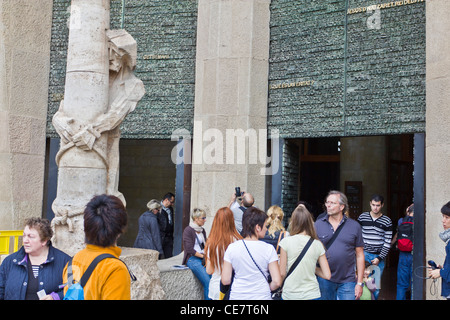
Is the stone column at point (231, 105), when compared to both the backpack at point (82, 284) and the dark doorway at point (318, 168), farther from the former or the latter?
the backpack at point (82, 284)

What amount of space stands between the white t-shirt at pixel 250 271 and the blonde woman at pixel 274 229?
1.66 meters

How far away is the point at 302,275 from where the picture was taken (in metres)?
4.66

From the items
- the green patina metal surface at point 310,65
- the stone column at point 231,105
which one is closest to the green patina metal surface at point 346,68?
the green patina metal surface at point 310,65

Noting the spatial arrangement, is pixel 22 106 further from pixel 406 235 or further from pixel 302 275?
pixel 302 275

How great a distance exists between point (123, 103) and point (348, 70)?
4.26 metres

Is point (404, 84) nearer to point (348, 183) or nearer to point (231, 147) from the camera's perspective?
point (231, 147)

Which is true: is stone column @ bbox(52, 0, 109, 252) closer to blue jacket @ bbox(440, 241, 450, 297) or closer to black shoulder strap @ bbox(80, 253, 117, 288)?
black shoulder strap @ bbox(80, 253, 117, 288)

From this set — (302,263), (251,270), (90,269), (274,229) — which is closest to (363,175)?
(274,229)

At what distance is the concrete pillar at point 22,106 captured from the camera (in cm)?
1045

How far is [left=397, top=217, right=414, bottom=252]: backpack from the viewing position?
27.8 ft

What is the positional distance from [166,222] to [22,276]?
6182 mm

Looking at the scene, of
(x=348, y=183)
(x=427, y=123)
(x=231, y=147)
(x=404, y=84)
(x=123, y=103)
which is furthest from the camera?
(x=348, y=183)

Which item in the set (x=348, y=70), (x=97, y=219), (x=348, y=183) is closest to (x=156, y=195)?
(x=348, y=183)

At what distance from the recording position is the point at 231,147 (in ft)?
33.6
